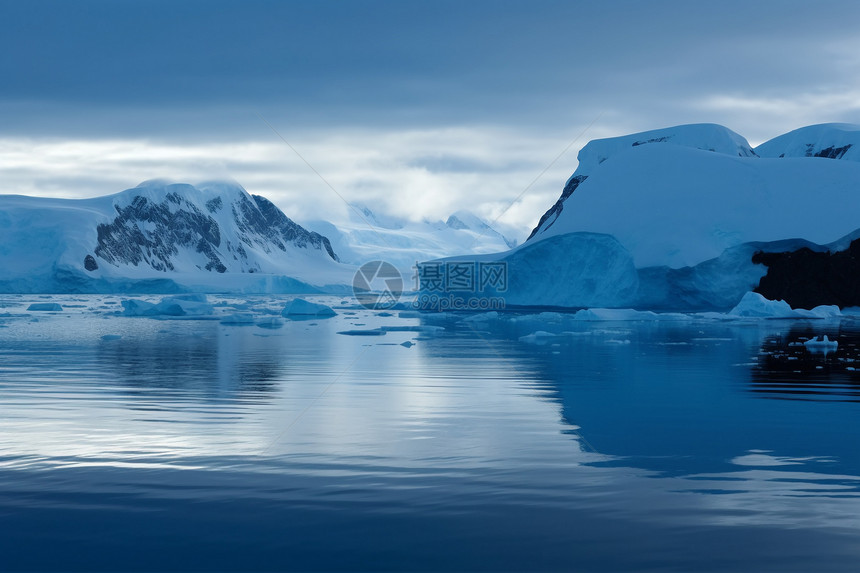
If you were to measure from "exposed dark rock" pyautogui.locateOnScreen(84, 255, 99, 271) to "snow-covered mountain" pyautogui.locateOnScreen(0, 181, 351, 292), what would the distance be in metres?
0.17

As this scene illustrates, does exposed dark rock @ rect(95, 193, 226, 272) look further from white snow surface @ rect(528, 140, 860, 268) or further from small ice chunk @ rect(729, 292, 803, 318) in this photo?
small ice chunk @ rect(729, 292, 803, 318)

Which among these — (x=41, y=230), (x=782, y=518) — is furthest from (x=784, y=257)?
(x=41, y=230)

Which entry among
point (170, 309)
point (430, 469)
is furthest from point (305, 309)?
point (430, 469)

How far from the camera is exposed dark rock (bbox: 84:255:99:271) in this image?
8369 centimetres

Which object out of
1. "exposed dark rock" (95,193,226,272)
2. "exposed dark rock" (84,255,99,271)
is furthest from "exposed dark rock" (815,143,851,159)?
"exposed dark rock" (95,193,226,272)

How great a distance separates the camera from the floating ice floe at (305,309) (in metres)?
34.7

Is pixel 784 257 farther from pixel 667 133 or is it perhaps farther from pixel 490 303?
pixel 667 133

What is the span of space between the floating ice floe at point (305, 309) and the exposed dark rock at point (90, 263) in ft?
182

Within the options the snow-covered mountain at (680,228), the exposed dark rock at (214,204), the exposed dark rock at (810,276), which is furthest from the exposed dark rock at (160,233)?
the exposed dark rock at (810,276)

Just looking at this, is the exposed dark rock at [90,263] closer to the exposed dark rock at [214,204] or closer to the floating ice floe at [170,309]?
the floating ice floe at [170,309]

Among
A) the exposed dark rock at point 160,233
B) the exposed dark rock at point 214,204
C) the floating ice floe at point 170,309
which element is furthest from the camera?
the exposed dark rock at point 214,204

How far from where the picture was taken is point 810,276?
3197 centimetres

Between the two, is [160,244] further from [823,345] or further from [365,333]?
[823,345]

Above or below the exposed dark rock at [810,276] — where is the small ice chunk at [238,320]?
below
